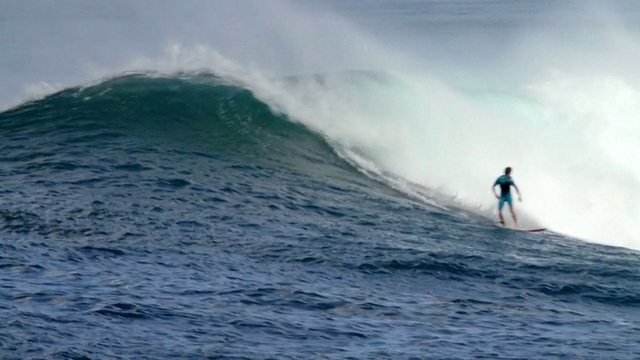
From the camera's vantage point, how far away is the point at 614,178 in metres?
31.8

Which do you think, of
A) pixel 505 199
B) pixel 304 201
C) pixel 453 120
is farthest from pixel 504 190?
pixel 453 120

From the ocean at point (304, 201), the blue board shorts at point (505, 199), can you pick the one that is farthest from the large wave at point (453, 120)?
the blue board shorts at point (505, 199)

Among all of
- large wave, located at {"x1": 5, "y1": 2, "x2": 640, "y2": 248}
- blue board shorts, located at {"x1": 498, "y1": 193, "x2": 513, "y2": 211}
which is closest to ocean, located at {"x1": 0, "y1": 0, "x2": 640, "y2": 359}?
large wave, located at {"x1": 5, "y1": 2, "x2": 640, "y2": 248}

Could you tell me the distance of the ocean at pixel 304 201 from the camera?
1529cm

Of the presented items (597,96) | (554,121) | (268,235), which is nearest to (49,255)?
(268,235)

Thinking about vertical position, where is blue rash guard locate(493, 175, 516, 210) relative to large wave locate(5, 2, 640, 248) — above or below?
below

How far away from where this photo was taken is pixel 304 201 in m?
23.8

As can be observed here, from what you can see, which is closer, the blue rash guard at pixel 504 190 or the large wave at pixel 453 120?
A: the blue rash guard at pixel 504 190

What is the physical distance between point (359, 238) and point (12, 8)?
67.3 metres

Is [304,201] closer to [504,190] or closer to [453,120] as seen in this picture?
[504,190]

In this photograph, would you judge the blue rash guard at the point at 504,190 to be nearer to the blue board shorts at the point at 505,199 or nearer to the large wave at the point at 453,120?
the blue board shorts at the point at 505,199

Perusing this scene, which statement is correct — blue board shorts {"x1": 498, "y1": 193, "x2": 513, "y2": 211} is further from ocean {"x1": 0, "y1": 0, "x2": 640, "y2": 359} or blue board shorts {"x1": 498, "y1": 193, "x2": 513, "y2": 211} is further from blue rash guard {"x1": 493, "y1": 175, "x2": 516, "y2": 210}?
ocean {"x1": 0, "y1": 0, "x2": 640, "y2": 359}

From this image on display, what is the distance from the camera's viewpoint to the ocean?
15289mm

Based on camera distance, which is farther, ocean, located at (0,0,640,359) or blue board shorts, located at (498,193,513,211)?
blue board shorts, located at (498,193,513,211)
